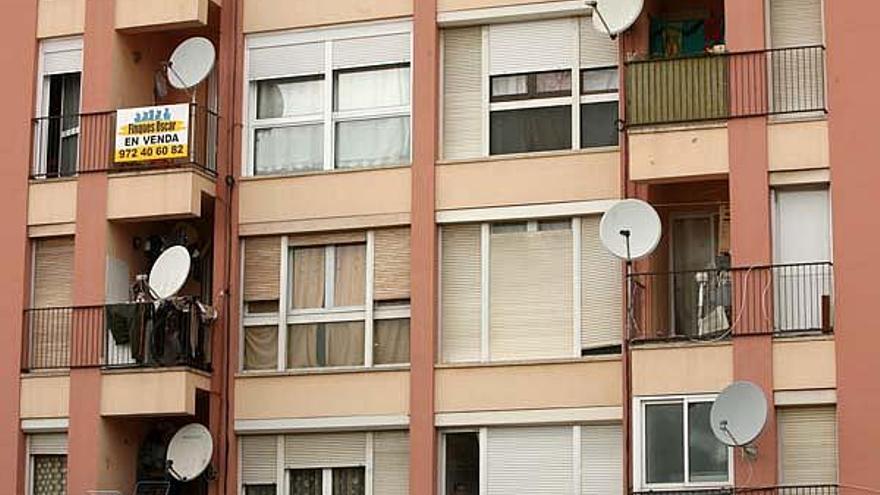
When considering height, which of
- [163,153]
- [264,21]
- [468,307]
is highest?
[264,21]

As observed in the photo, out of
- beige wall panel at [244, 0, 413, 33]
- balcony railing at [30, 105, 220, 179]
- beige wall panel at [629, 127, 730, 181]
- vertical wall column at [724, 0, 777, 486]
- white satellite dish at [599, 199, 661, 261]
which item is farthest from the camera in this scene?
balcony railing at [30, 105, 220, 179]

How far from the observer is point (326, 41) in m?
33.7

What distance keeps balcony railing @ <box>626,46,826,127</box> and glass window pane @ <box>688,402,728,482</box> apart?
4.22 meters

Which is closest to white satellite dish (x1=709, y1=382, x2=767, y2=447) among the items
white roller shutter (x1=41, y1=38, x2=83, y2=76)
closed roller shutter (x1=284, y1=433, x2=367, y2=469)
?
closed roller shutter (x1=284, y1=433, x2=367, y2=469)

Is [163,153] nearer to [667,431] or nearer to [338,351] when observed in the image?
[338,351]

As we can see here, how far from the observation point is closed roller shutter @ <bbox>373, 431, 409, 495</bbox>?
105ft

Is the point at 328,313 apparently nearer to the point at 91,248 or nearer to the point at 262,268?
the point at 262,268

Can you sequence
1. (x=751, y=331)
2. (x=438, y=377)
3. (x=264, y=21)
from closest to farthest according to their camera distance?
1. (x=751, y=331)
2. (x=438, y=377)
3. (x=264, y=21)

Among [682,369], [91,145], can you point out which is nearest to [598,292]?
[682,369]

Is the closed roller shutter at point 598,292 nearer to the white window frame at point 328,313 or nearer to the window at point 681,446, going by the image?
the window at point 681,446

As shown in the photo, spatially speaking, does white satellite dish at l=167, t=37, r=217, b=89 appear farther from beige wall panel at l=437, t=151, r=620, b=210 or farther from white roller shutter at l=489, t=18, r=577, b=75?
white roller shutter at l=489, t=18, r=577, b=75

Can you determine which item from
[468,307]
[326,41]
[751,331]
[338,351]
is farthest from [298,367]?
[751,331]

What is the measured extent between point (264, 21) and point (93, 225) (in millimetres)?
4275

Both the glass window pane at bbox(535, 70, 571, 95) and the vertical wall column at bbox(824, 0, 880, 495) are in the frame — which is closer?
the vertical wall column at bbox(824, 0, 880, 495)
